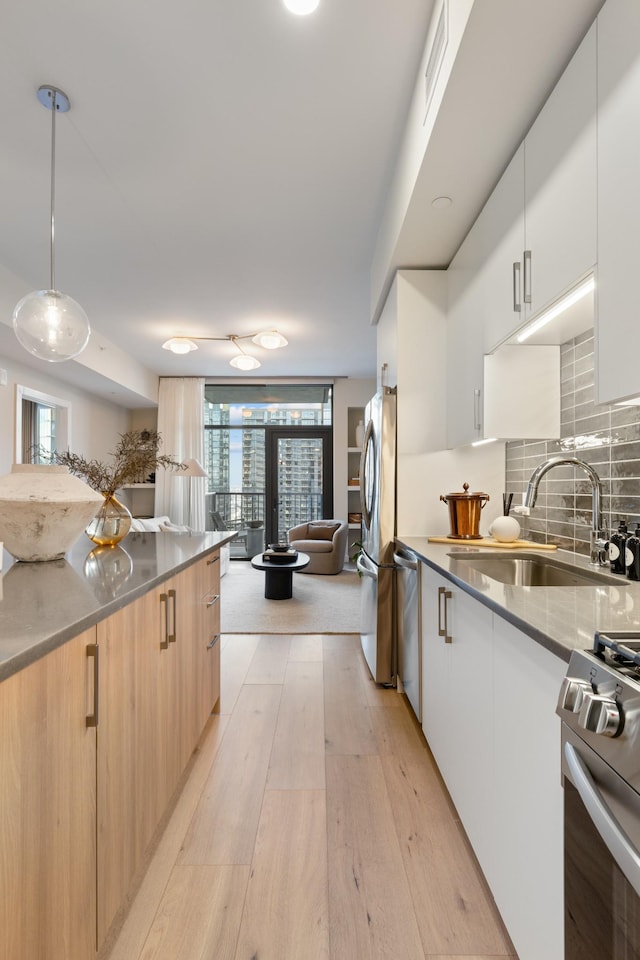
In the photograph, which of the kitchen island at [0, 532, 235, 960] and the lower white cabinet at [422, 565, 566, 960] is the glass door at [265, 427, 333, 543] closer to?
the kitchen island at [0, 532, 235, 960]

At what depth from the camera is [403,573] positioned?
2.53m

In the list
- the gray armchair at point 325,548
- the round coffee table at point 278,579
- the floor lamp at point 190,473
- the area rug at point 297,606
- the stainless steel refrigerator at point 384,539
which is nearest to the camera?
the stainless steel refrigerator at point 384,539

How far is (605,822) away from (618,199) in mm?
1216

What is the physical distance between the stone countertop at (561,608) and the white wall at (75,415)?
4292mm

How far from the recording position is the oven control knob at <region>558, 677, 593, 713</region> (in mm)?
683

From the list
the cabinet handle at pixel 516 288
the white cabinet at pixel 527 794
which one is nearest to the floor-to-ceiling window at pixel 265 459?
the cabinet handle at pixel 516 288

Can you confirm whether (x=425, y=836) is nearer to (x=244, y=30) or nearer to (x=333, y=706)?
(x=333, y=706)

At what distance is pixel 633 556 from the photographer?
1.45 meters

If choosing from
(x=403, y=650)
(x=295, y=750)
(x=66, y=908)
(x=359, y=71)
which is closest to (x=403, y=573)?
(x=403, y=650)

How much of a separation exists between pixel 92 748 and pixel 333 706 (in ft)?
5.51

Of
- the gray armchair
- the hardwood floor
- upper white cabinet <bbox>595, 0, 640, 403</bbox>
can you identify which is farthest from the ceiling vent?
the gray armchair

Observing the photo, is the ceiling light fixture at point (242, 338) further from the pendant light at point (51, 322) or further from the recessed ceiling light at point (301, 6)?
the recessed ceiling light at point (301, 6)

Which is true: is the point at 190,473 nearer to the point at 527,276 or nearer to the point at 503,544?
the point at 503,544

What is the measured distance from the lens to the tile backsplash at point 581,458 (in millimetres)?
1651
